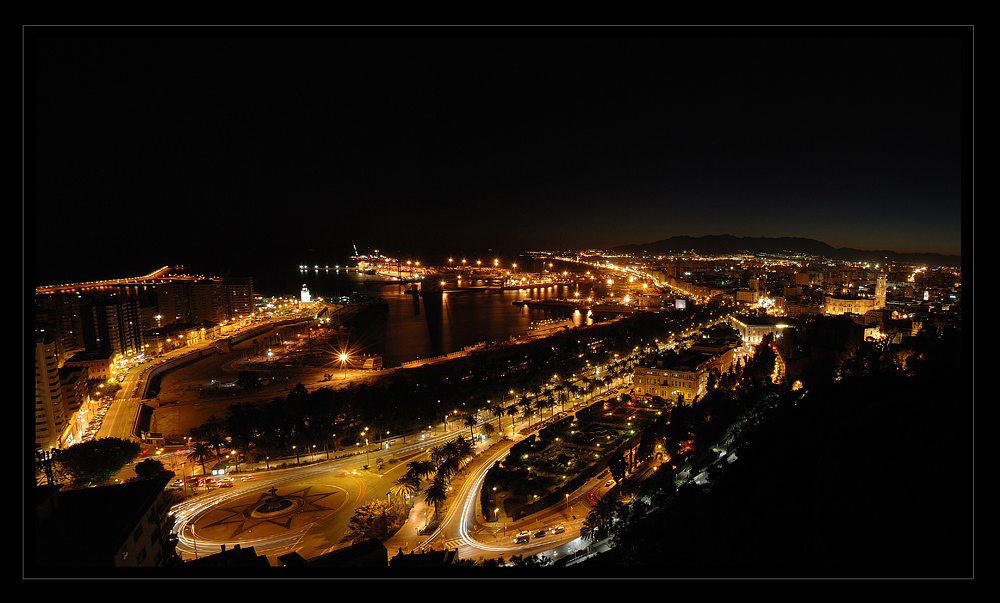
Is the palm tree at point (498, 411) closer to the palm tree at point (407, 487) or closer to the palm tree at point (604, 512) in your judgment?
the palm tree at point (407, 487)

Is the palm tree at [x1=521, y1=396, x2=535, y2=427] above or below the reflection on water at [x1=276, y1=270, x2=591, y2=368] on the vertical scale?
below

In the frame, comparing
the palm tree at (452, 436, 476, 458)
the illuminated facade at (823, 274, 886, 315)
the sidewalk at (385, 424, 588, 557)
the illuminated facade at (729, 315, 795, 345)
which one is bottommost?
the sidewalk at (385, 424, 588, 557)

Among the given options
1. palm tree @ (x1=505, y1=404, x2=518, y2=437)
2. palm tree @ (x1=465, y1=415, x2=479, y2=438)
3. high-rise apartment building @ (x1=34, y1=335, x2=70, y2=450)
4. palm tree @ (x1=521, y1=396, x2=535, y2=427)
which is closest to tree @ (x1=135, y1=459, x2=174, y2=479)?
high-rise apartment building @ (x1=34, y1=335, x2=70, y2=450)

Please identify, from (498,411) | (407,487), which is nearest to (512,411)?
(498,411)

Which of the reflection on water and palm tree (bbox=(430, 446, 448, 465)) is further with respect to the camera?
the reflection on water

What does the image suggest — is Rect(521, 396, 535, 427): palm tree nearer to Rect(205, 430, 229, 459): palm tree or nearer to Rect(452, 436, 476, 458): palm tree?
Rect(452, 436, 476, 458): palm tree

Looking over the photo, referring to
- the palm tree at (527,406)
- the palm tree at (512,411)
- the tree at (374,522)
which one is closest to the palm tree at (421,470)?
the tree at (374,522)

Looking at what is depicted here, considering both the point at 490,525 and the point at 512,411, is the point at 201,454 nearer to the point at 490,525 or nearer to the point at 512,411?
the point at 490,525

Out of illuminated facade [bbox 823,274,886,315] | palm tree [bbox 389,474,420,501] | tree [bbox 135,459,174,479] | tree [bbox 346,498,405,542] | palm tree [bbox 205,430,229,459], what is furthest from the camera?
illuminated facade [bbox 823,274,886,315]

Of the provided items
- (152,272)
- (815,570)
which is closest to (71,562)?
(815,570)
